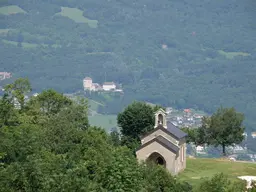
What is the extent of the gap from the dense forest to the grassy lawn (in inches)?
303

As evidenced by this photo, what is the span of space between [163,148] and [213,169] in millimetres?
5260

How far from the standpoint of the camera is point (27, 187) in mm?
32656

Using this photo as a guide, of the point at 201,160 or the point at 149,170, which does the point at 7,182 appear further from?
the point at 201,160

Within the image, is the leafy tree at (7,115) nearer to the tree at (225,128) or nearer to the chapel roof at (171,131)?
the chapel roof at (171,131)

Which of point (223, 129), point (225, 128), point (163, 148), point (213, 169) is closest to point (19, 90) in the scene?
point (163, 148)

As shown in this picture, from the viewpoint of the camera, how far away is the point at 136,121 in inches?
2936

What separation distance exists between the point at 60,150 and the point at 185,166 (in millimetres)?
20990

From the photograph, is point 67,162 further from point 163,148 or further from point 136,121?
point 136,121

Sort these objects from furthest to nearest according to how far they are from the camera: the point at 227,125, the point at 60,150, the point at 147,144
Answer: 1. the point at 227,125
2. the point at 147,144
3. the point at 60,150

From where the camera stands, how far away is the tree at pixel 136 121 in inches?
2931

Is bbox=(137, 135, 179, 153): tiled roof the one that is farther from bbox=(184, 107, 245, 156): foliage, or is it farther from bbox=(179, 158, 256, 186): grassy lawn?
bbox=(184, 107, 245, 156): foliage

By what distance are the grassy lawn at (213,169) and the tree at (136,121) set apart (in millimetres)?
5501

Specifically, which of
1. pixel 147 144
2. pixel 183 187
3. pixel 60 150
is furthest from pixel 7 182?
pixel 147 144

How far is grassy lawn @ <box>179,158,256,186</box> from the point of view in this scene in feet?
211
